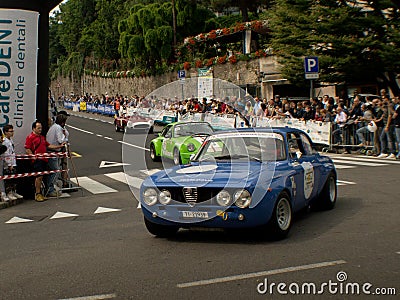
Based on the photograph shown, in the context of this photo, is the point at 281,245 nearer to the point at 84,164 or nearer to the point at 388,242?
the point at 388,242

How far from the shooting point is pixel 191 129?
18.9m

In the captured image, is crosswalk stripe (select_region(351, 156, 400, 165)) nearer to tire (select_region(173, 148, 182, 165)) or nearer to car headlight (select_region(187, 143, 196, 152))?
car headlight (select_region(187, 143, 196, 152))

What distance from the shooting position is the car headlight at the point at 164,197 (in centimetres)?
822

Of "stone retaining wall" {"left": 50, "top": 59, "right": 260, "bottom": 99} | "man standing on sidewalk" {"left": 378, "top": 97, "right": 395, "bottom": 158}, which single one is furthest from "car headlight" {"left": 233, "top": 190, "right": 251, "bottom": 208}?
"stone retaining wall" {"left": 50, "top": 59, "right": 260, "bottom": 99}

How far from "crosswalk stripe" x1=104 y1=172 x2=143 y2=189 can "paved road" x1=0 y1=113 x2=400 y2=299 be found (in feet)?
9.51

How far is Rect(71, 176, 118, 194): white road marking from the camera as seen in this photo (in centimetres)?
1502

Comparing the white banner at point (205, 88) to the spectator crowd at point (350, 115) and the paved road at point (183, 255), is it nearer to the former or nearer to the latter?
the spectator crowd at point (350, 115)

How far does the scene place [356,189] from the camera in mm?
13102

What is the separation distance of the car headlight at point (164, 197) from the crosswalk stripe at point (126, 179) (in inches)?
253

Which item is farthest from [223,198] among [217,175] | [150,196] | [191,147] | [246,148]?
[191,147]

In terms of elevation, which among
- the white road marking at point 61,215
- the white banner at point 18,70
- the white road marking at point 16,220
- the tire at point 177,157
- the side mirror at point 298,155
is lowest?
the white road marking at point 16,220

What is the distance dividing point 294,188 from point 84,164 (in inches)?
530

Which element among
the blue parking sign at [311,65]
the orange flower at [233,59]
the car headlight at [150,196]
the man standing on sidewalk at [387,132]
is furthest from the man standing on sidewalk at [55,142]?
the orange flower at [233,59]

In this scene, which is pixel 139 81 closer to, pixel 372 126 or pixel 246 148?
pixel 372 126
